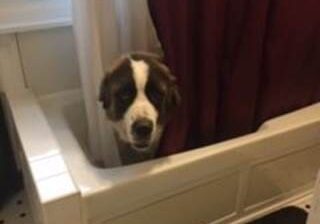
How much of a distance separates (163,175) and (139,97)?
0.21 meters

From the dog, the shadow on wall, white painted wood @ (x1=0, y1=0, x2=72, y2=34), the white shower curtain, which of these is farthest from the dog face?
the shadow on wall

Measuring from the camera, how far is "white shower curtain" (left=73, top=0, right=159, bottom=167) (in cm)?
97

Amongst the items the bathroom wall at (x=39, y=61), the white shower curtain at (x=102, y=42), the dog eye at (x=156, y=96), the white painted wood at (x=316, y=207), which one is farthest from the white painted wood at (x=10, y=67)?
the white painted wood at (x=316, y=207)

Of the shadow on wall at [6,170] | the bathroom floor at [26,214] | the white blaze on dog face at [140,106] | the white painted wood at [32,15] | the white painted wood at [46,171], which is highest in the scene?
the white painted wood at [32,15]

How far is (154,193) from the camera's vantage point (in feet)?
3.15

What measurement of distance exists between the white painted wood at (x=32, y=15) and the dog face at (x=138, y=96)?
309 mm

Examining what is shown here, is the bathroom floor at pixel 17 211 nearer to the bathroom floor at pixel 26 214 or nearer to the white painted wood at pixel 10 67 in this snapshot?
the bathroom floor at pixel 26 214

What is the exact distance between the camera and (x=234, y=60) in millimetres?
1141

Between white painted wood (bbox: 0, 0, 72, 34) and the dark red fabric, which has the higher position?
white painted wood (bbox: 0, 0, 72, 34)

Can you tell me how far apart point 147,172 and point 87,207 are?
Answer: 16 cm

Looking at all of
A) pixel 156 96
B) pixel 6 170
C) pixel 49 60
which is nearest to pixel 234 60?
pixel 156 96

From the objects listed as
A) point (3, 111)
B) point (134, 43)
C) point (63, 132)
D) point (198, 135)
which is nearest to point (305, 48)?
point (198, 135)

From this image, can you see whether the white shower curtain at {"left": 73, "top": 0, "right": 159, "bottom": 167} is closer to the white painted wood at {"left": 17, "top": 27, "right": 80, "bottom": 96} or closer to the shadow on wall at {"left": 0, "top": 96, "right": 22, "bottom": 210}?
the white painted wood at {"left": 17, "top": 27, "right": 80, "bottom": 96}

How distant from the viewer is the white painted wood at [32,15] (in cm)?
109
